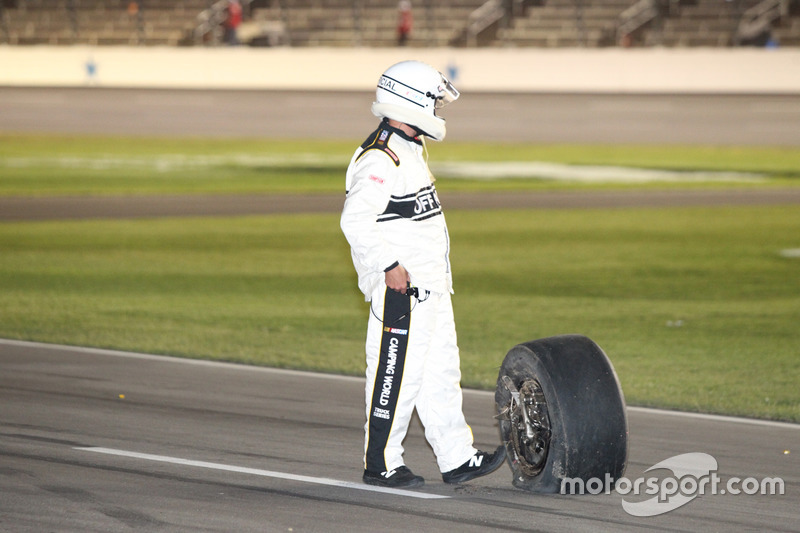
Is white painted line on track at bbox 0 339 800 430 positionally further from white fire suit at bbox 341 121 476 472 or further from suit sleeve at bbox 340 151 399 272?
suit sleeve at bbox 340 151 399 272

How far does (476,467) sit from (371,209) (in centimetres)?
138

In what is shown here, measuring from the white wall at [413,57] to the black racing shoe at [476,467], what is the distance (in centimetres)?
2545

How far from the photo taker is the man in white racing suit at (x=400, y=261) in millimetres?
5578

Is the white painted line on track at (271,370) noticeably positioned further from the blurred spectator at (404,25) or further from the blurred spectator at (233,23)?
the blurred spectator at (233,23)

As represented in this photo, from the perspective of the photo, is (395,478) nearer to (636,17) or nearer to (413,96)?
(413,96)

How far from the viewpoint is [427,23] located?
35875mm

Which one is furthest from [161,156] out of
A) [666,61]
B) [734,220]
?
[734,220]

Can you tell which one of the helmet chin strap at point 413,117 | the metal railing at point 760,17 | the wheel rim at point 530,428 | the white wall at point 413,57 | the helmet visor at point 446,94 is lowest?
the wheel rim at point 530,428

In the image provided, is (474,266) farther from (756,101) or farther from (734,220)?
(756,101)

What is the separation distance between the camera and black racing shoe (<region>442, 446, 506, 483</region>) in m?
5.86

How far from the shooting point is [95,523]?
16.8 feet

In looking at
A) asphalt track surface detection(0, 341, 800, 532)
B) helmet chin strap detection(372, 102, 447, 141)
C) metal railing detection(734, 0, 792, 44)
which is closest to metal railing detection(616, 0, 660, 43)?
metal railing detection(734, 0, 792, 44)

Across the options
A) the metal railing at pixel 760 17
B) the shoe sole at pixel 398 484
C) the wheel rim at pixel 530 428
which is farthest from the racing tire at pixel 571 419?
the metal railing at pixel 760 17

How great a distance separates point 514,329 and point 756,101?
67.0 ft
